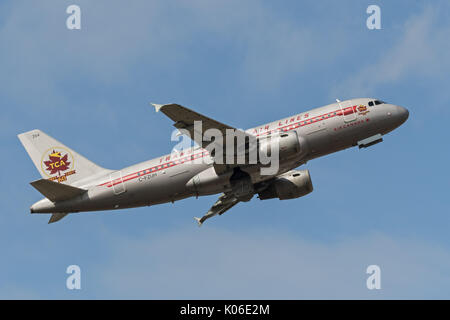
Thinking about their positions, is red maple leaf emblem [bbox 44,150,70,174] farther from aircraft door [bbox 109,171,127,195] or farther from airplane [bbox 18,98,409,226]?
aircraft door [bbox 109,171,127,195]

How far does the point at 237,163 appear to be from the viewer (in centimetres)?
5447

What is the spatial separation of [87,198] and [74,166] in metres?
Result: 4.62

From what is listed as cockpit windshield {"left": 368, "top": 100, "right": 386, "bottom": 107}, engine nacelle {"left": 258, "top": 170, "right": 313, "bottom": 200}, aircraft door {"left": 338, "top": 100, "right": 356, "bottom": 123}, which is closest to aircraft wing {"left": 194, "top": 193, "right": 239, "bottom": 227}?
engine nacelle {"left": 258, "top": 170, "right": 313, "bottom": 200}

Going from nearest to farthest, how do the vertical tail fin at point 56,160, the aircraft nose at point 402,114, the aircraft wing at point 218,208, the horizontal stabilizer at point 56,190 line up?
1. the horizontal stabilizer at point 56,190
2. the aircraft nose at point 402,114
3. the vertical tail fin at point 56,160
4. the aircraft wing at point 218,208

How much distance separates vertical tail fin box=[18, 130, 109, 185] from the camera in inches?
2319

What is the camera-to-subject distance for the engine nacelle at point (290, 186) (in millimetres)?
60656

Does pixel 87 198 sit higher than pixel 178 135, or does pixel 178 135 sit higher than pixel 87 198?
pixel 178 135

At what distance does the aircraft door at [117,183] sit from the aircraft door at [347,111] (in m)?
18.6

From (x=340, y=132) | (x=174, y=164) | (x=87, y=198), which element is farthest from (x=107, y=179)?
(x=340, y=132)

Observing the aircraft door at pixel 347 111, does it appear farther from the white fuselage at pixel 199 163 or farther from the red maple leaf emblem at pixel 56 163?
the red maple leaf emblem at pixel 56 163

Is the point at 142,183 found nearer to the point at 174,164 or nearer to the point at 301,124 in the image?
the point at 174,164

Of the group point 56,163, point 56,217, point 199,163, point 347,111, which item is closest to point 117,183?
point 56,217

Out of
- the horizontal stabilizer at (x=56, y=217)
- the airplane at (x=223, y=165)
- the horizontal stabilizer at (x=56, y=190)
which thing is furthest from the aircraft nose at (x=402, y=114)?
the horizontal stabilizer at (x=56, y=217)

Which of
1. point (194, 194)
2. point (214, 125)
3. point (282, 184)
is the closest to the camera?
point (214, 125)
